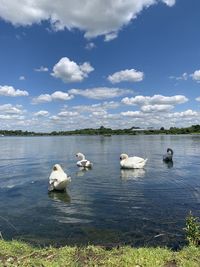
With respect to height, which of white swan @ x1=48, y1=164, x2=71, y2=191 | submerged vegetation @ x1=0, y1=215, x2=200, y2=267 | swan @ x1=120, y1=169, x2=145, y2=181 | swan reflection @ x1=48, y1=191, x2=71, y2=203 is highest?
white swan @ x1=48, y1=164, x2=71, y2=191

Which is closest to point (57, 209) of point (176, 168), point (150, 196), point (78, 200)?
point (78, 200)

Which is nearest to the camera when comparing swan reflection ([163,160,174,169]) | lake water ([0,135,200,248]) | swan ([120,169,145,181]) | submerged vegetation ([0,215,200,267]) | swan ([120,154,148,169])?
submerged vegetation ([0,215,200,267])

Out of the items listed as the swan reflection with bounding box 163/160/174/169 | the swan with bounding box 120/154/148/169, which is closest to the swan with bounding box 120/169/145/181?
the swan with bounding box 120/154/148/169

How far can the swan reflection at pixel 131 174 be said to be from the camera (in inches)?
889

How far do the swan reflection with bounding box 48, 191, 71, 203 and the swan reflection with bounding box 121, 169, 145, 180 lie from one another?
5524 millimetres

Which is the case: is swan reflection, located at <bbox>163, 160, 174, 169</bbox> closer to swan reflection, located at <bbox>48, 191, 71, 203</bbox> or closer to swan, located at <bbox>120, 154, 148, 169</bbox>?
swan, located at <bbox>120, 154, 148, 169</bbox>

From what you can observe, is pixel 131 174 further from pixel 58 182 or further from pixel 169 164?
pixel 58 182

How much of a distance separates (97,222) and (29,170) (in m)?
15.9

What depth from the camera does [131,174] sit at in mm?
24109

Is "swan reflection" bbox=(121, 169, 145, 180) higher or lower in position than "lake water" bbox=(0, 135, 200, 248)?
higher

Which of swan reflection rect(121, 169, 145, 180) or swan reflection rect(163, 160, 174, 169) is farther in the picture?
swan reflection rect(163, 160, 174, 169)

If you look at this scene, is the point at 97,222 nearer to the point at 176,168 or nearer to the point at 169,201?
the point at 169,201

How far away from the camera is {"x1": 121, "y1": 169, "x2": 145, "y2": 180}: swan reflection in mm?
22575

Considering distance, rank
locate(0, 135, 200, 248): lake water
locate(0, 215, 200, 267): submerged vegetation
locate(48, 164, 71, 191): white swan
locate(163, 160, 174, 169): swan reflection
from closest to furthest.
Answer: locate(0, 215, 200, 267): submerged vegetation → locate(0, 135, 200, 248): lake water → locate(48, 164, 71, 191): white swan → locate(163, 160, 174, 169): swan reflection
